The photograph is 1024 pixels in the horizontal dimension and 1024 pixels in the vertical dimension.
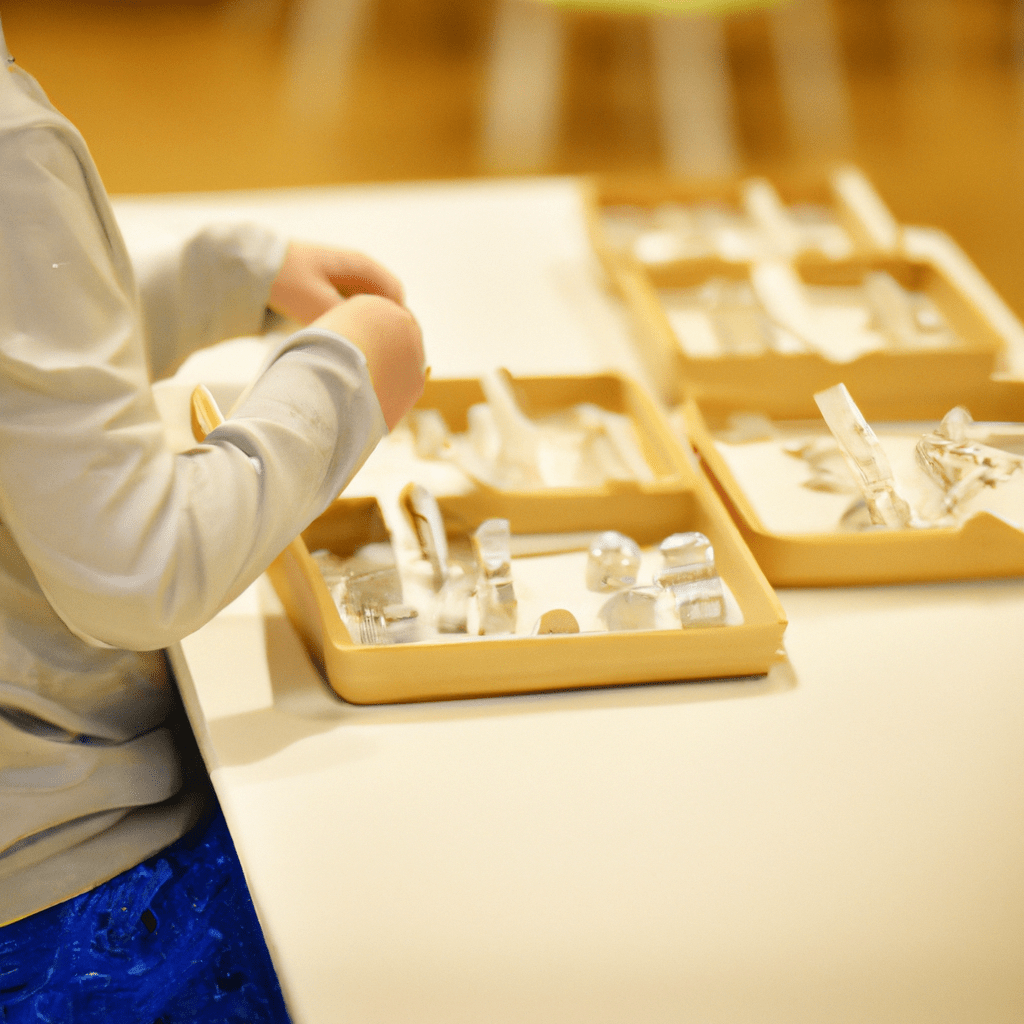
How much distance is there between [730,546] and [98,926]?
42 cm

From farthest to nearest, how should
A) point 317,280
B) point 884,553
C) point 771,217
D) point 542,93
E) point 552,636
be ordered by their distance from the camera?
1. point 542,93
2. point 771,217
3. point 317,280
4. point 884,553
5. point 552,636

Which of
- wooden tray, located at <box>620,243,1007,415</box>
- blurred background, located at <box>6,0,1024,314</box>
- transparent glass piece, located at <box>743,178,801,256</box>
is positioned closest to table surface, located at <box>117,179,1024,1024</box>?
wooden tray, located at <box>620,243,1007,415</box>

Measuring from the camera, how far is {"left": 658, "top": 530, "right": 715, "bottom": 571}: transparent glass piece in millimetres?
734

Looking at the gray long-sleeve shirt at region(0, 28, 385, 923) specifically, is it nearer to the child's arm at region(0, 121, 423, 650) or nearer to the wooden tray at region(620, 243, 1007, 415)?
the child's arm at region(0, 121, 423, 650)

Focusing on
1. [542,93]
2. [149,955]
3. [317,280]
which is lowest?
[542,93]

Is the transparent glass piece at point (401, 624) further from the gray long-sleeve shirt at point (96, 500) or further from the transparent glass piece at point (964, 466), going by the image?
the transparent glass piece at point (964, 466)

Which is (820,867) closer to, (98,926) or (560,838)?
(560,838)

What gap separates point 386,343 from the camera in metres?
0.69

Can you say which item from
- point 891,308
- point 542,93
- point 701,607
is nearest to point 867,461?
point 701,607

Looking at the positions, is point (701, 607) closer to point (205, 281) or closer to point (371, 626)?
point (371, 626)

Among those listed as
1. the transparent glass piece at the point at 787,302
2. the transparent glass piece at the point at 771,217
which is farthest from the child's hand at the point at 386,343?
the transparent glass piece at the point at 771,217

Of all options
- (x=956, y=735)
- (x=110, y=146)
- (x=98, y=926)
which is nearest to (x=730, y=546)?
(x=956, y=735)

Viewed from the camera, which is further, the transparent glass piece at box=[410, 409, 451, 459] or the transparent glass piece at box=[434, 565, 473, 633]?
the transparent glass piece at box=[410, 409, 451, 459]

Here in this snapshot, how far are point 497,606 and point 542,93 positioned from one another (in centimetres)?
253
